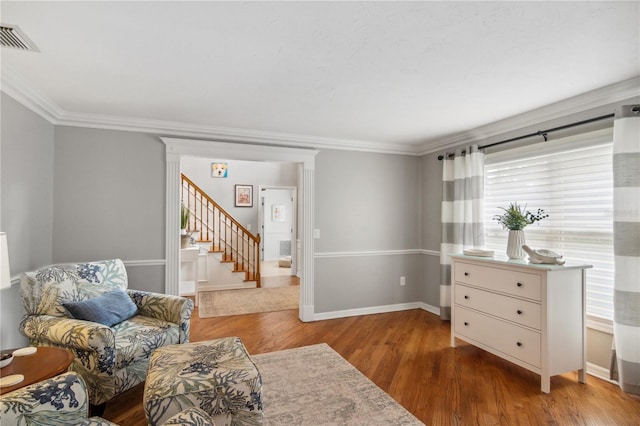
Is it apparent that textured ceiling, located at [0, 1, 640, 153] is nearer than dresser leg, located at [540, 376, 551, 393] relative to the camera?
Yes

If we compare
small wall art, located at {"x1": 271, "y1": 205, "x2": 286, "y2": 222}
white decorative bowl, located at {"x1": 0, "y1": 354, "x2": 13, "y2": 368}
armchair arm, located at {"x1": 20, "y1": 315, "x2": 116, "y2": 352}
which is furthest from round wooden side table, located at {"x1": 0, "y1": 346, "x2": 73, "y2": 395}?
small wall art, located at {"x1": 271, "y1": 205, "x2": 286, "y2": 222}

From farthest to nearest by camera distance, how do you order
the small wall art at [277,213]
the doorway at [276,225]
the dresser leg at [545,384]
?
1. the small wall art at [277,213]
2. the doorway at [276,225]
3. the dresser leg at [545,384]

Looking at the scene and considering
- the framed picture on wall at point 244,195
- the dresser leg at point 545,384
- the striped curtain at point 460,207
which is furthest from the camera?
the framed picture on wall at point 244,195

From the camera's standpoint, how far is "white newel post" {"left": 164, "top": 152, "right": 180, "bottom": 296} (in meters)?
3.78

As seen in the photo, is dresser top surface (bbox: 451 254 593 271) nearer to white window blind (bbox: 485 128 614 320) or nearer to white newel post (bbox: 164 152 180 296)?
white window blind (bbox: 485 128 614 320)

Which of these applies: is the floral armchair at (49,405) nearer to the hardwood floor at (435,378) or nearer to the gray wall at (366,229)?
the hardwood floor at (435,378)

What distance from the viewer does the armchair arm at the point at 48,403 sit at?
1.01m

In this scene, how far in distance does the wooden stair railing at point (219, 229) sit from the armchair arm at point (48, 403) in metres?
5.52

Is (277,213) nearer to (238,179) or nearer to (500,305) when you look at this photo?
(238,179)

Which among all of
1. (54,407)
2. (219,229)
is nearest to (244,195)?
(219,229)

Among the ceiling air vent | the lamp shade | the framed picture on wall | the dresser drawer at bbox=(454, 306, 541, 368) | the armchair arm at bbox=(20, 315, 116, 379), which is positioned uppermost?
the ceiling air vent

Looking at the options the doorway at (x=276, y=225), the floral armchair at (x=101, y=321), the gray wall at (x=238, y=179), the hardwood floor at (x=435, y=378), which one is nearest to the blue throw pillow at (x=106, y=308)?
the floral armchair at (x=101, y=321)

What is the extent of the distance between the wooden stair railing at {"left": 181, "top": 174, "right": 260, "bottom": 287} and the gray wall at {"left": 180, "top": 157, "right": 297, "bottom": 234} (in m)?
0.44

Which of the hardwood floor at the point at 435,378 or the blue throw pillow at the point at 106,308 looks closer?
the hardwood floor at the point at 435,378
